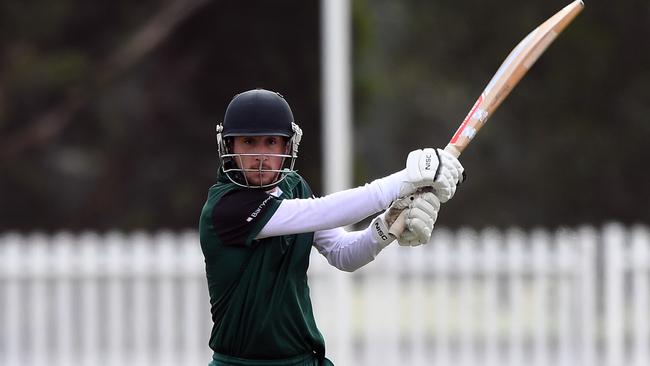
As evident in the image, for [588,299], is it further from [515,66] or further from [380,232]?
[380,232]

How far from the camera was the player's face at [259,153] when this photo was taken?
4.32 metres

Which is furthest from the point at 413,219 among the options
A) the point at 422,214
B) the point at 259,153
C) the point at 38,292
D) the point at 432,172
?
the point at 38,292

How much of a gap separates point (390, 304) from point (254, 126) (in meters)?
6.47

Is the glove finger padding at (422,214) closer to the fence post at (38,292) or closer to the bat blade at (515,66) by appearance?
the bat blade at (515,66)

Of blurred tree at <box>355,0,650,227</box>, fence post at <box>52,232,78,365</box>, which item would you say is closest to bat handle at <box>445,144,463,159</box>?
fence post at <box>52,232,78,365</box>

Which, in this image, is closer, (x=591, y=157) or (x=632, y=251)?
(x=632, y=251)

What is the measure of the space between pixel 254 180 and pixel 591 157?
14.5m

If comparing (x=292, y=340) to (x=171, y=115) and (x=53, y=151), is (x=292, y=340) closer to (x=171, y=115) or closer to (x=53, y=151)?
(x=171, y=115)

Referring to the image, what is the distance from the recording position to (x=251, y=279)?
14.2 ft

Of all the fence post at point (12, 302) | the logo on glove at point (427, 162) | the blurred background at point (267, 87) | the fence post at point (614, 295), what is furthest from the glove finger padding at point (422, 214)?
the blurred background at point (267, 87)

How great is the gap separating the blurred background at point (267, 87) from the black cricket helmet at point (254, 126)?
12290 mm

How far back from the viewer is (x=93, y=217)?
19609 mm

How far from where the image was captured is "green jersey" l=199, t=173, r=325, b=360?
432cm

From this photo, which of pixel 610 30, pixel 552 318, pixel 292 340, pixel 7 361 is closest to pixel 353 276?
pixel 552 318
